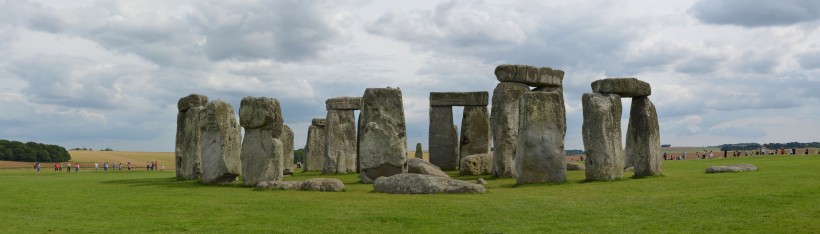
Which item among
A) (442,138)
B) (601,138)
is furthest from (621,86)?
(442,138)

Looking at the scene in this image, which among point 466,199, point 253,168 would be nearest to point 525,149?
point 466,199

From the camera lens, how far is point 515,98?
1011 inches

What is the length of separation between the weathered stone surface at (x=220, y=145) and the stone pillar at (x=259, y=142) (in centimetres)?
96

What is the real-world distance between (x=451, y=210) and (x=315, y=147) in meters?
23.5

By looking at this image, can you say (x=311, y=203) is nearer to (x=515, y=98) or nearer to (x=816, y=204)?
(x=816, y=204)

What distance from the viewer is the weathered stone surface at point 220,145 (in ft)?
72.4

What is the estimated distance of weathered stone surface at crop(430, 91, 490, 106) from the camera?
32250 mm

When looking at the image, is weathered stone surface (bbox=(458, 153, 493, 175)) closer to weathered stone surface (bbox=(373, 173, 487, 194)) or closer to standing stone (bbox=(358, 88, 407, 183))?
standing stone (bbox=(358, 88, 407, 183))

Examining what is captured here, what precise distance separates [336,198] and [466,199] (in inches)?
116

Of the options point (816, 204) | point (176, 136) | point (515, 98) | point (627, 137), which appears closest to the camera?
point (816, 204)

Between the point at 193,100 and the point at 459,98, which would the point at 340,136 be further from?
the point at 193,100

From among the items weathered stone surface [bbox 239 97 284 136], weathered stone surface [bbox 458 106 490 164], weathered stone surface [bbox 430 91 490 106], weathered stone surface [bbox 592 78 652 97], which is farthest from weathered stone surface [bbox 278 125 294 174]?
weathered stone surface [bbox 592 78 652 97]

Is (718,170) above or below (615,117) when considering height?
below

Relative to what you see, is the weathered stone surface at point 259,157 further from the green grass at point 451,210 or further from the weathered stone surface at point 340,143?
the weathered stone surface at point 340,143
